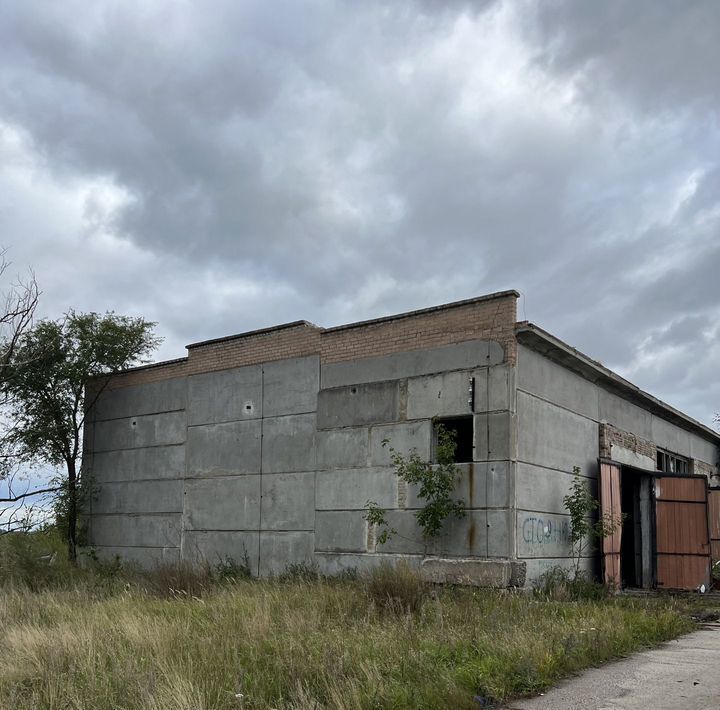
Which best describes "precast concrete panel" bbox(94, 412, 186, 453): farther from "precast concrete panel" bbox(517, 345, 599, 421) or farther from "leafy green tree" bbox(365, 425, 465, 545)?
"precast concrete panel" bbox(517, 345, 599, 421)

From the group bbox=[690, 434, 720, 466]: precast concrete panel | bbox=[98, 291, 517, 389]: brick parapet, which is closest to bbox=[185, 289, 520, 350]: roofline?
bbox=[98, 291, 517, 389]: brick parapet

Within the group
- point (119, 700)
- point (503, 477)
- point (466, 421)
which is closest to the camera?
point (119, 700)

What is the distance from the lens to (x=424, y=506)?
13555mm

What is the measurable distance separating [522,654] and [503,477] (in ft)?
18.4

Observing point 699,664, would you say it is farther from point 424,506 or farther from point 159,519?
point 159,519

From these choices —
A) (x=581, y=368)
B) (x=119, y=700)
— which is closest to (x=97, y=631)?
(x=119, y=700)

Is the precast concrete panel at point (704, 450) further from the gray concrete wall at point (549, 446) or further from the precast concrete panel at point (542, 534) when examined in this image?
the precast concrete panel at point (542, 534)

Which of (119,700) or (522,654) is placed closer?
(119,700)

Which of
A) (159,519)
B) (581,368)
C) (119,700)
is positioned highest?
Result: (581,368)

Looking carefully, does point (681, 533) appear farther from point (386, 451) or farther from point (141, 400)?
point (141, 400)

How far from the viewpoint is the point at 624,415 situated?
17.5 metres

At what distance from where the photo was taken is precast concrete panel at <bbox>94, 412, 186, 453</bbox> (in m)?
18.2

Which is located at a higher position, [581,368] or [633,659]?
[581,368]

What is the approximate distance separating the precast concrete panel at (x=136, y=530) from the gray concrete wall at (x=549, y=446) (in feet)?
27.0
